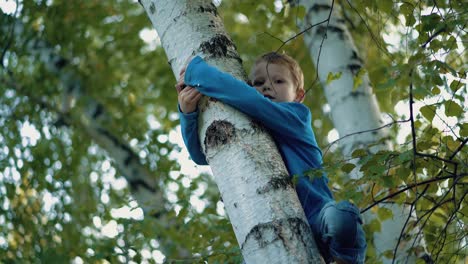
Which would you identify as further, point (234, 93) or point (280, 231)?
point (234, 93)

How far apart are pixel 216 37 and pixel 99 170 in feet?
17.2

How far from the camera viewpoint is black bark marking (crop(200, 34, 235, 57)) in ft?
9.20

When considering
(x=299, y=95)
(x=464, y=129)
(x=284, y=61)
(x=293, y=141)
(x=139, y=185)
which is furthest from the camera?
A: (x=139, y=185)

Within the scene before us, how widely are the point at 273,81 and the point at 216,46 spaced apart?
645 mm

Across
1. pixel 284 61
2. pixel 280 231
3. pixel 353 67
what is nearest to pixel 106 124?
pixel 353 67

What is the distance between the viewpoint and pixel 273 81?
3.41m

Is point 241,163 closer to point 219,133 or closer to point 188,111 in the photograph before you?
point 219,133

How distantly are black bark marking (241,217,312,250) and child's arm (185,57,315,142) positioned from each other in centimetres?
45

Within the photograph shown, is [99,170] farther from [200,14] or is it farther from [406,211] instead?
[200,14]

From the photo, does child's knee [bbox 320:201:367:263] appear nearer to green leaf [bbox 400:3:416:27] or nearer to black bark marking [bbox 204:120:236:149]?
black bark marking [bbox 204:120:236:149]

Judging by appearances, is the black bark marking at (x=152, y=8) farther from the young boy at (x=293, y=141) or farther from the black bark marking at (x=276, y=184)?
the black bark marking at (x=276, y=184)

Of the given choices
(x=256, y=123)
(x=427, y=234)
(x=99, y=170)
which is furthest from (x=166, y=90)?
(x=256, y=123)

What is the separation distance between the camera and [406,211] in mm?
4309

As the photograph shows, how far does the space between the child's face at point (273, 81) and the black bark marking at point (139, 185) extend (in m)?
3.46
